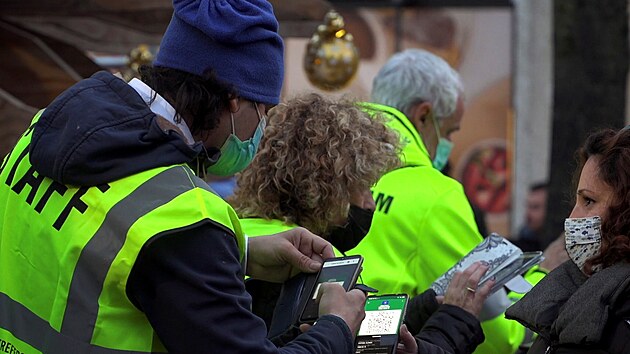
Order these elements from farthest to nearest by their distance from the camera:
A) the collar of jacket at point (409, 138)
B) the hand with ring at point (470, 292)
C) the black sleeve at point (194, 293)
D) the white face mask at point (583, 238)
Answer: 1. the collar of jacket at point (409, 138)
2. the hand with ring at point (470, 292)
3. the white face mask at point (583, 238)
4. the black sleeve at point (194, 293)

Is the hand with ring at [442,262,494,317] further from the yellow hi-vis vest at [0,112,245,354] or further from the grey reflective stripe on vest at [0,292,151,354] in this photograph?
the grey reflective stripe on vest at [0,292,151,354]

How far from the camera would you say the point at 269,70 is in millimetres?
2707

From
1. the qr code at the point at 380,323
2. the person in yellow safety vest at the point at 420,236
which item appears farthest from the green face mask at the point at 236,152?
the person in yellow safety vest at the point at 420,236

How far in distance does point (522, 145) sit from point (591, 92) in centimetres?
396

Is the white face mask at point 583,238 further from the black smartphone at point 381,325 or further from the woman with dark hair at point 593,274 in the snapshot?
the black smartphone at point 381,325

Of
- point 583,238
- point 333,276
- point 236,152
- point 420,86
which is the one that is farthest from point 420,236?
point 236,152

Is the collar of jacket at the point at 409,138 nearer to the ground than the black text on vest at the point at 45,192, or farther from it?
nearer to the ground

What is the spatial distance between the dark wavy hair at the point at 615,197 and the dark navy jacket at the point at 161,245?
747mm

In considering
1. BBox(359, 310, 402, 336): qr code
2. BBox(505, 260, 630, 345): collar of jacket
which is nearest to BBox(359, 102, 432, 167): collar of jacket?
BBox(505, 260, 630, 345): collar of jacket

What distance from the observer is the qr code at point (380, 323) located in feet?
9.34

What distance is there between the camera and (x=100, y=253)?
2.37 metres

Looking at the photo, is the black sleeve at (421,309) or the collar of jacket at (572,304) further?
the black sleeve at (421,309)

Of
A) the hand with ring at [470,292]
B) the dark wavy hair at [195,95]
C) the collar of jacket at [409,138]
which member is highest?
the dark wavy hair at [195,95]

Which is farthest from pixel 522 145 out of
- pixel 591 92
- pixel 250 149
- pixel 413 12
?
pixel 250 149
